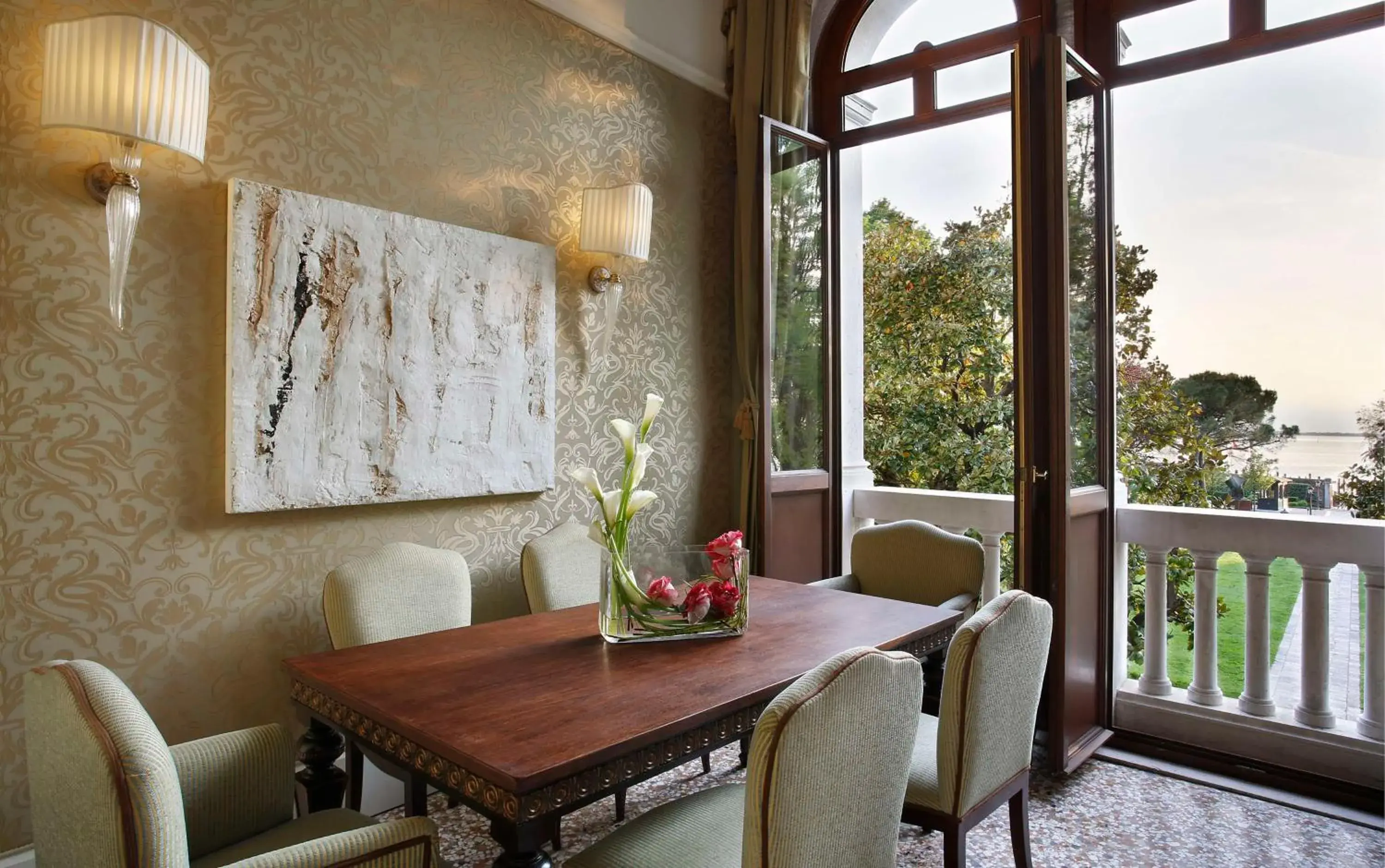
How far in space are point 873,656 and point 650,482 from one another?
215 centimetres

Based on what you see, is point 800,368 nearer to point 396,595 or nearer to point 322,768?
point 396,595

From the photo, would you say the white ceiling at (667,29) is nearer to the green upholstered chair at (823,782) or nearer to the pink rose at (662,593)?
the pink rose at (662,593)

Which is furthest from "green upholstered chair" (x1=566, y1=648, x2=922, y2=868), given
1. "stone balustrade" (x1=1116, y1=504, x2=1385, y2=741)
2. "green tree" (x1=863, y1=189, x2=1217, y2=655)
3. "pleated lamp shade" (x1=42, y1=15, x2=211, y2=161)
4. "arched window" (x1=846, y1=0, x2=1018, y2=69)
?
"green tree" (x1=863, y1=189, x2=1217, y2=655)

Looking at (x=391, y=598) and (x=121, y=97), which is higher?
(x=121, y=97)

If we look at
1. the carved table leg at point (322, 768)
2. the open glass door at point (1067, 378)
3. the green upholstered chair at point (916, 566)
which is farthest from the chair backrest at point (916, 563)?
the carved table leg at point (322, 768)

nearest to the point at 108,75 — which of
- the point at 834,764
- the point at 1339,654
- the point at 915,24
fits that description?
the point at 834,764

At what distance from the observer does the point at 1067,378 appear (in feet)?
8.93

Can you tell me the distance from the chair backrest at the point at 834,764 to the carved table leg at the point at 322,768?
96 centimetres

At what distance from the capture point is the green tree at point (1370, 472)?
12.3 ft

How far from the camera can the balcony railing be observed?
8.43ft

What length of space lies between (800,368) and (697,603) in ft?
6.46

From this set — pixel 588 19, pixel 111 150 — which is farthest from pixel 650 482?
pixel 111 150

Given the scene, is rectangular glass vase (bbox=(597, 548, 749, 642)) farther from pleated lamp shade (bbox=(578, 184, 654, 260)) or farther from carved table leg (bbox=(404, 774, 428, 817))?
pleated lamp shade (bbox=(578, 184, 654, 260))

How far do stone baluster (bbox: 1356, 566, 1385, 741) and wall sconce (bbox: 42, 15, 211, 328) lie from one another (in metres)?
3.68
